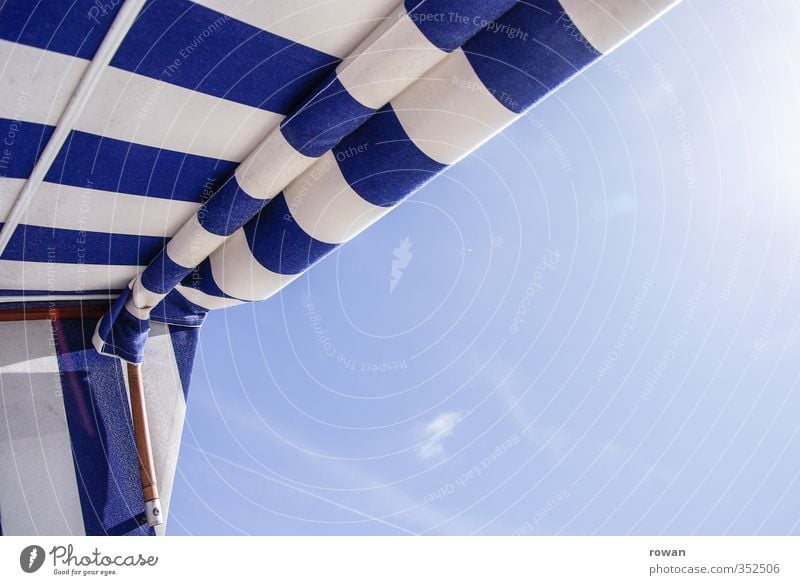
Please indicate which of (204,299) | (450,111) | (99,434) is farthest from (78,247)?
(450,111)

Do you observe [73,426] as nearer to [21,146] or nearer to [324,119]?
[21,146]

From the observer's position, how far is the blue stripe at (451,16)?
50 cm

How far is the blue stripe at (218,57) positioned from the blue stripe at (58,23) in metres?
0.03

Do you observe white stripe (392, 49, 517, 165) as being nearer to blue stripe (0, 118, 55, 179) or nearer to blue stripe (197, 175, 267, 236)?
blue stripe (197, 175, 267, 236)

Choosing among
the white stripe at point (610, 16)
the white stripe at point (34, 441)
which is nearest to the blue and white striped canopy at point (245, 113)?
the white stripe at point (610, 16)

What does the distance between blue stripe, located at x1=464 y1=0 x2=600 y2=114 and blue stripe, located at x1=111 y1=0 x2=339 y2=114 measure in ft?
0.55

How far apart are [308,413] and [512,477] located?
34cm

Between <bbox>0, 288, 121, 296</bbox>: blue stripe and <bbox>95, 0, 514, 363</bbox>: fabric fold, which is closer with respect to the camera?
<bbox>95, 0, 514, 363</bbox>: fabric fold

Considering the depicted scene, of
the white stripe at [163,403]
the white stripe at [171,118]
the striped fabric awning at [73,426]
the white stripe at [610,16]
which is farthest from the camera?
the white stripe at [163,403]

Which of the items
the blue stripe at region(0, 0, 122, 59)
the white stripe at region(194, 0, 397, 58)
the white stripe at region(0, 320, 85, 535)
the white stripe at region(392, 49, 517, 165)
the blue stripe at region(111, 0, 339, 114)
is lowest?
the white stripe at region(0, 320, 85, 535)

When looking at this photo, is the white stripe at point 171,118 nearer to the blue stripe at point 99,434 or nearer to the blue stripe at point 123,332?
the blue stripe at point 123,332

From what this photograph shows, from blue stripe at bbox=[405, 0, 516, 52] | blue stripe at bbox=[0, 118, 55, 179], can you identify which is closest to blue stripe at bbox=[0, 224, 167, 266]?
blue stripe at bbox=[0, 118, 55, 179]

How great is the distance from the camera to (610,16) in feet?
1.61

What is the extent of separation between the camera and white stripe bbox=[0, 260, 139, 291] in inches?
31.6
